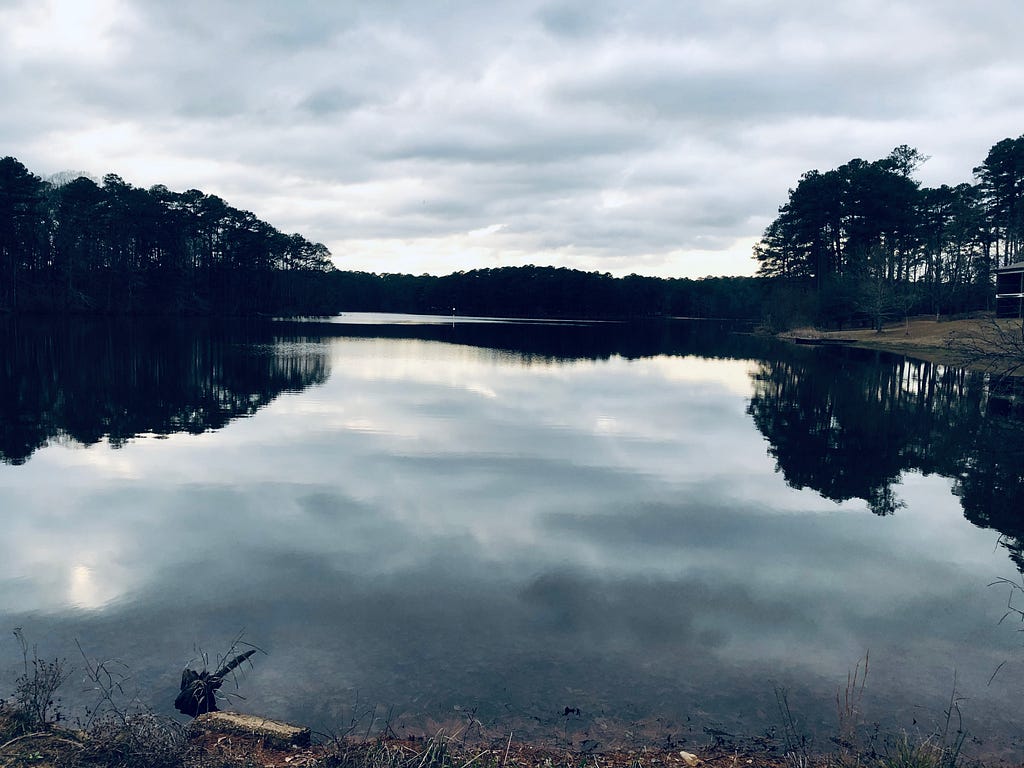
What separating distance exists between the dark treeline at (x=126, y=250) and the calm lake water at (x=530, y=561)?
3467 inches

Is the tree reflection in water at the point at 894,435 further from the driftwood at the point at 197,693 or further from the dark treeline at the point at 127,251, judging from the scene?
the dark treeline at the point at 127,251

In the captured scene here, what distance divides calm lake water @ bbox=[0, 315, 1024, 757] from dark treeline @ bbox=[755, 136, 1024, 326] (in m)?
66.8

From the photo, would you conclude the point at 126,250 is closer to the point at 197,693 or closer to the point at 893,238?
the point at 893,238

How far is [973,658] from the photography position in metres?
9.09

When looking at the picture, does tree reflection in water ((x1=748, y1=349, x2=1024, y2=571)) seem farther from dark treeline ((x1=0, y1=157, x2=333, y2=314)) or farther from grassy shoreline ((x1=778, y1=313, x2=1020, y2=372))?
dark treeline ((x1=0, y1=157, x2=333, y2=314))

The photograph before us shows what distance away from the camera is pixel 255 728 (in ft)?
22.0

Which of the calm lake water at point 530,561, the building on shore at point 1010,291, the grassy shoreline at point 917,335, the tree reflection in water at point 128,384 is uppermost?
the building on shore at point 1010,291

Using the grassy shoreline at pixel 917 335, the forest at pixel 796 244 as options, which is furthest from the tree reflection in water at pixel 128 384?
the forest at pixel 796 244

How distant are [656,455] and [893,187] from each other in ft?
307

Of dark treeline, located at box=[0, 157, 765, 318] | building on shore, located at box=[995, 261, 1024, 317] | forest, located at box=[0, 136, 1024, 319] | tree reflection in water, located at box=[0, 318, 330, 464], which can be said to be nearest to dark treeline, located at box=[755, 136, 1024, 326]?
forest, located at box=[0, 136, 1024, 319]

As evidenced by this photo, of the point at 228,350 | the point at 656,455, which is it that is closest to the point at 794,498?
the point at 656,455

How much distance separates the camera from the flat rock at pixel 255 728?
6.57 m

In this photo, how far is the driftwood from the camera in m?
7.32

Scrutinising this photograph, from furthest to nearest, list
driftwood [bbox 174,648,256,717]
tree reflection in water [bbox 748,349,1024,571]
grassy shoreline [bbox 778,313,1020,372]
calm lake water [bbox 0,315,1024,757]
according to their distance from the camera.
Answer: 1. grassy shoreline [bbox 778,313,1020,372]
2. tree reflection in water [bbox 748,349,1024,571]
3. calm lake water [bbox 0,315,1024,757]
4. driftwood [bbox 174,648,256,717]
